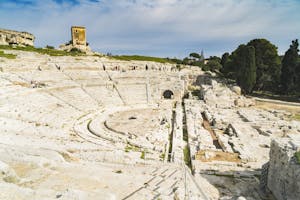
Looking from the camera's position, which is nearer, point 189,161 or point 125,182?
point 125,182

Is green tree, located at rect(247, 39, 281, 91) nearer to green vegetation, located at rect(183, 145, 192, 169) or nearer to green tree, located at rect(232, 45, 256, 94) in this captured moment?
green tree, located at rect(232, 45, 256, 94)

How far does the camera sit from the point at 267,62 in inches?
1345

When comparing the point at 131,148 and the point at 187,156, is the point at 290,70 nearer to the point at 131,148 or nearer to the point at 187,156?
the point at 187,156

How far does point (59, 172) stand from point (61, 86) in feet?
63.8

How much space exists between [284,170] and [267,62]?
31.3 meters

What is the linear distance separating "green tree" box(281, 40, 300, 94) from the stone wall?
26.9 meters

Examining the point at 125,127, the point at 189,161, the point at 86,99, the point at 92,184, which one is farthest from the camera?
the point at 86,99

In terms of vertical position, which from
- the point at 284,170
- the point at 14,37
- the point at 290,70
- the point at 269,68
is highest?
the point at 14,37

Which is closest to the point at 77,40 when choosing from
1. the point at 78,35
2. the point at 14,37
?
the point at 78,35

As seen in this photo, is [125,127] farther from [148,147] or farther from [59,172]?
[59,172]

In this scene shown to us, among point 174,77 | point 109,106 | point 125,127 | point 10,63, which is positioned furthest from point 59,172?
point 174,77

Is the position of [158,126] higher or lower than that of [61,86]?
lower

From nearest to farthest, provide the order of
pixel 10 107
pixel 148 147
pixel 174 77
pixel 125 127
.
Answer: pixel 148 147
pixel 10 107
pixel 125 127
pixel 174 77

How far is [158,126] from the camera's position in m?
16.6
